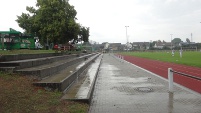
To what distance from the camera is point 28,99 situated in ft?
23.7

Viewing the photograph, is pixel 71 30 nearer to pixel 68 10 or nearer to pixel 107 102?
pixel 68 10

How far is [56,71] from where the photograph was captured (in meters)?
13.1

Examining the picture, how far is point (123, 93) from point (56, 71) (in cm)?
395

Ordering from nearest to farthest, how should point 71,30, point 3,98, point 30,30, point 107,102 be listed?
point 3,98
point 107,102
point 71,30
point 30,30

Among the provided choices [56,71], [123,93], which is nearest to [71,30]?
[56,71]

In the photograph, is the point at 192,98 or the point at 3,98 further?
the point at 192,98

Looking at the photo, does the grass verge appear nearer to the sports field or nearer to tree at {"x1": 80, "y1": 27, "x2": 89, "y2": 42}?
the sports field

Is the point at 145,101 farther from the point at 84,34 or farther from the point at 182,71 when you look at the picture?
the point at 84,34

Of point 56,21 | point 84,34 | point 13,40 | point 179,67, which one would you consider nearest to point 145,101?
point 13,40

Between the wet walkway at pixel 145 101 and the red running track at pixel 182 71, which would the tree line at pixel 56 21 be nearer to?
the red running track at pixel 182 71

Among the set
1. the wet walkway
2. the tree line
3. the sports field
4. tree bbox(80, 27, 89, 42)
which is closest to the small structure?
the tree line

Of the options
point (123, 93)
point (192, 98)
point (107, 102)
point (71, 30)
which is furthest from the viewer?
point (71, 30)

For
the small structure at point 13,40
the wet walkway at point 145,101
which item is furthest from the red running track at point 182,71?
the small structure at point 13,40

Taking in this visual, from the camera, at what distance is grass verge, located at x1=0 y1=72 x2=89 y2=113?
6.48m
